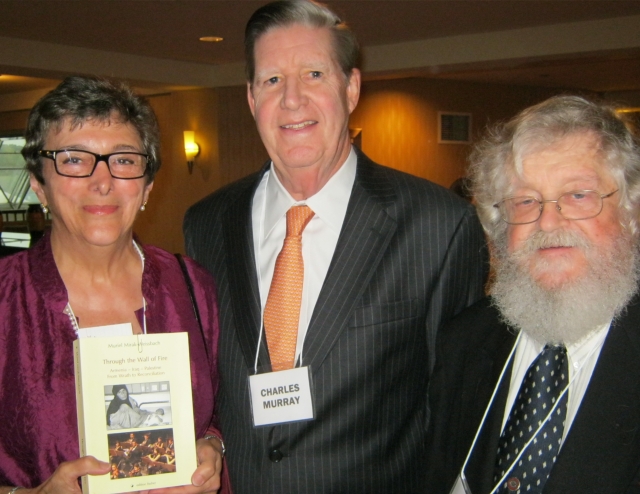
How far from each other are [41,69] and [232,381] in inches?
297

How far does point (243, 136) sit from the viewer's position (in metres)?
9.97

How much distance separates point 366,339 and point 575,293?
611 millimetres

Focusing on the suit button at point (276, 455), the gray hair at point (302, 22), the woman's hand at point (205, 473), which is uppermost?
the gray hair at point (302, 22)

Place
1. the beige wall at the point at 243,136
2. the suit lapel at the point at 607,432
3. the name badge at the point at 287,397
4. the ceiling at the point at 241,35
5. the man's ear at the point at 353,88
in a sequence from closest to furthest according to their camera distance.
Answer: the suit lapel at the point at 607,432
the name badge at the point at 287,397
the man's ear at the point at 353,88
the ceiling at the point at 241,35
the beige wall at the point at 243,136

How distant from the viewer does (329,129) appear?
2086mm

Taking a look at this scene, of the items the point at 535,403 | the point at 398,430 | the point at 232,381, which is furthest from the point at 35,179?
the point at 535,403

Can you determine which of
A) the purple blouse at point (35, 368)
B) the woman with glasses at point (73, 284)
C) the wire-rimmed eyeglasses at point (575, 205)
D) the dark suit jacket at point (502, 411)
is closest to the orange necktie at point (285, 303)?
the woman with glasses at point (73, 284)

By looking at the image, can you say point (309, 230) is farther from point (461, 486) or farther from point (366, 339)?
point (461, 486)

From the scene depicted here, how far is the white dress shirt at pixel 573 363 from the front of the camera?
1.57m

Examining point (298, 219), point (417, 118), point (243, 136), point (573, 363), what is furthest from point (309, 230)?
point (417, 118)

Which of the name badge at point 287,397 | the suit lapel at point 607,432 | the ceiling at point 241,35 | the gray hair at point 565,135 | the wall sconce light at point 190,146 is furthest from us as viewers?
the wall sconce light at point 190,146

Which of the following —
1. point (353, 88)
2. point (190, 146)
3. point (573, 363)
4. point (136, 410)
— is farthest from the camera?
point (190, 146)

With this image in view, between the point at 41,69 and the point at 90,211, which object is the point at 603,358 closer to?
the point at 90,211

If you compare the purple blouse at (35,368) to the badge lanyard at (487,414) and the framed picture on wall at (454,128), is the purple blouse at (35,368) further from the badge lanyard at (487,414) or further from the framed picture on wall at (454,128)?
the framed picture on wall at (454,128)
